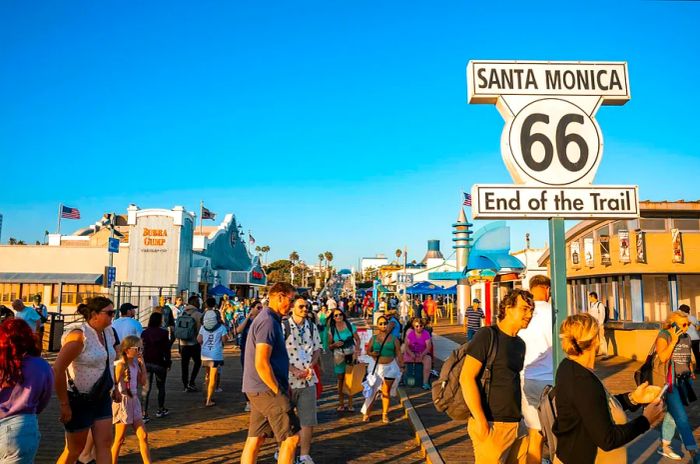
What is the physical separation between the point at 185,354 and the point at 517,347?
8951mm

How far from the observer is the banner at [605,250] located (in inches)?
753

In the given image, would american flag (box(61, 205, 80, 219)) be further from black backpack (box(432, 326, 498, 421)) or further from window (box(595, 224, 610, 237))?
black backpack (box(432, 326, 498, 421))

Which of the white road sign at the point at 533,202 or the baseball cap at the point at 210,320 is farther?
the baseball cap at the point at 210,320

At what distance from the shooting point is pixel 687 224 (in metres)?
18.3

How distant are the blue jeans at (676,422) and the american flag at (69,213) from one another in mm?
39318

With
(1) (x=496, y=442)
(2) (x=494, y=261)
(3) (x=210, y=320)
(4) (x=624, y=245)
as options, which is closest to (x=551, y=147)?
(1) (x=496, y=442)

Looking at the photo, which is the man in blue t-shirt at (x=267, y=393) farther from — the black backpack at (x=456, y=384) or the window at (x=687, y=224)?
the window at (x=687, y=224)

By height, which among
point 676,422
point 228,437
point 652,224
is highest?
point 652,224

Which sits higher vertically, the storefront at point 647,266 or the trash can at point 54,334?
the storefront at point 647,266

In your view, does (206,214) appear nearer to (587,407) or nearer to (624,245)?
(624,245)

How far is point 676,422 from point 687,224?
1386 cm

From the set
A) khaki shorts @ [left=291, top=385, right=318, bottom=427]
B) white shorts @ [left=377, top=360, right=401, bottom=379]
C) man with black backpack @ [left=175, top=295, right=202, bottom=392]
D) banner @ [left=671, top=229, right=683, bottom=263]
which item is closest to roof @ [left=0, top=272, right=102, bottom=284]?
man with black backpack @ [left=175, top=295, right=202, bottom=392]

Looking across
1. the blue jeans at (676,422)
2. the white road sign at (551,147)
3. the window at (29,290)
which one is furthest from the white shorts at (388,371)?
the window at (29,290)

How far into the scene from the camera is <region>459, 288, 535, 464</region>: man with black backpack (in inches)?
154
